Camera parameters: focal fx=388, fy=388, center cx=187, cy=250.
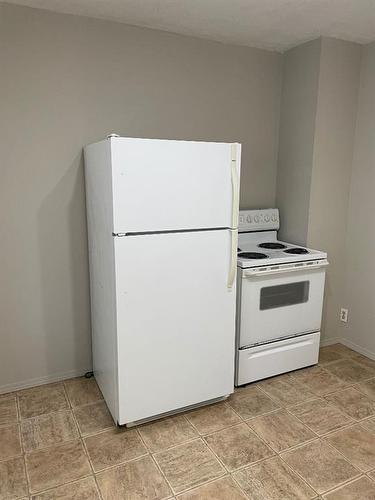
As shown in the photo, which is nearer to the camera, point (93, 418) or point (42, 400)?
point (93, 418)

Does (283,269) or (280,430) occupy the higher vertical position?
(283,269)

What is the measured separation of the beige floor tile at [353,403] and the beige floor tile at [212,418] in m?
0.69

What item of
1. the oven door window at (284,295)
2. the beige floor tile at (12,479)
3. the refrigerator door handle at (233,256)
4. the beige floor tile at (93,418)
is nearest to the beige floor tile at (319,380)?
the oven door window at (284,295)

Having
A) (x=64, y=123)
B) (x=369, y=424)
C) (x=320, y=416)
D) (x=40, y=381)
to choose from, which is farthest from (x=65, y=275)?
(x=369, y=424)

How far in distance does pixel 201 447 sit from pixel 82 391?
952 millimetres

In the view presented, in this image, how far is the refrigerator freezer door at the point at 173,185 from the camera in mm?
1942

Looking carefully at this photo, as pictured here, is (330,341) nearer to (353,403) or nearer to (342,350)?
(342,350)

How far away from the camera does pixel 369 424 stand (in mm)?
2305

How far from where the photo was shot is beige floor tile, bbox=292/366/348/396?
268 centimetres

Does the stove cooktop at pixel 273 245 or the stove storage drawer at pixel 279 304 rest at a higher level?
the stove cooktop at pixel 273 245

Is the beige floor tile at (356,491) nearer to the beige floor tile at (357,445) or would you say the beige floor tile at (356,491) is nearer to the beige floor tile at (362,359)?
the beige floor tile at (357,445)

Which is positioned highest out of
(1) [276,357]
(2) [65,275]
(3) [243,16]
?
(3) [243,16]

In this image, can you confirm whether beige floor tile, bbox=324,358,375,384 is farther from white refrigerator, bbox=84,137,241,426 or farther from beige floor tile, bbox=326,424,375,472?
white refrigerator, bbox=84,137,241,426

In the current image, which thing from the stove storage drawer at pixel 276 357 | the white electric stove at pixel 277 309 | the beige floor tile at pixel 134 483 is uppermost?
the white electric stove at pixel 277 309
